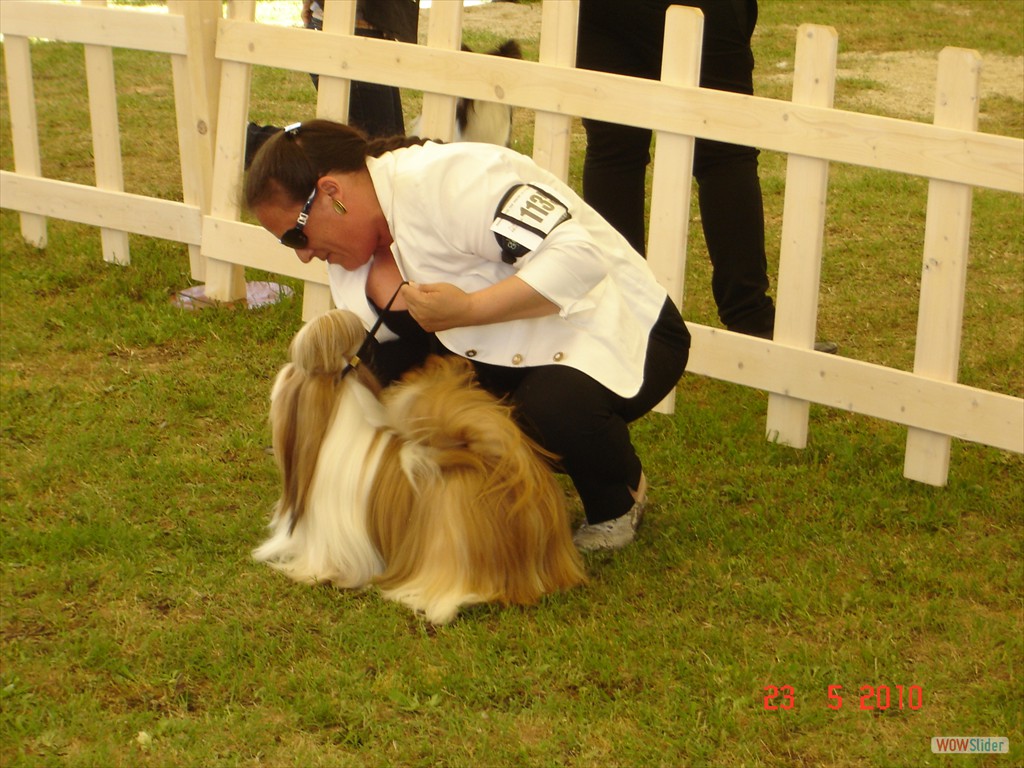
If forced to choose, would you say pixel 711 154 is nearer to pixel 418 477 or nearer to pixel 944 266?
pixel 944 266

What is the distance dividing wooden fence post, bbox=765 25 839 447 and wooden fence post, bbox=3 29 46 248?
3558mm

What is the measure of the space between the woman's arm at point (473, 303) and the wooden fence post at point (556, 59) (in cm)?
129

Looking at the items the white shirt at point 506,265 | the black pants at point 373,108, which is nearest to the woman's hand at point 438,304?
the white shirt at point 506,265

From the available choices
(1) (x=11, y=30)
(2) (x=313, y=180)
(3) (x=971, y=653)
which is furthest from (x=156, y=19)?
(3) (x=971, y=653)

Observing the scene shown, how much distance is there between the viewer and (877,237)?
596 centimetres

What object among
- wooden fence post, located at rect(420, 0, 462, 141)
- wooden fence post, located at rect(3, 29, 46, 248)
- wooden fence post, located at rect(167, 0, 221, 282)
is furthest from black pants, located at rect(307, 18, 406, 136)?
wooden fence post, located at rect(420, 0, 462, 141)

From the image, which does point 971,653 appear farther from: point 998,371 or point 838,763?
point 998,371

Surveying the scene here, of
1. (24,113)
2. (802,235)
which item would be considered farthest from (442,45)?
(24,113)

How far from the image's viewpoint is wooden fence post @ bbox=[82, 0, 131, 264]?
209 inches

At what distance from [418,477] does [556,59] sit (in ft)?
5.65

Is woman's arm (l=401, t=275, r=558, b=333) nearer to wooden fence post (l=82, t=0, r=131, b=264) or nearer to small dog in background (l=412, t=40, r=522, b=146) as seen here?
small dog in background (l=412, t=40, r=522, b=146)

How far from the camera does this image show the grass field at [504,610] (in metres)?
2.76

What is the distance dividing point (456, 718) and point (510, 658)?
0.24m

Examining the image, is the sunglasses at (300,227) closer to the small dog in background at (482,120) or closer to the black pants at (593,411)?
the black pants at (593,411)
